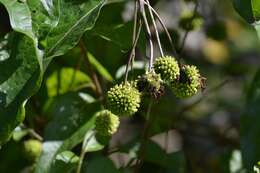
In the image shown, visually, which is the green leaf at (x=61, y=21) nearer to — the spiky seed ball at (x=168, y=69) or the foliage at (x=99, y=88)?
the foliage at (x=99, y=88)

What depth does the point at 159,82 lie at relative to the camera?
1780 mm

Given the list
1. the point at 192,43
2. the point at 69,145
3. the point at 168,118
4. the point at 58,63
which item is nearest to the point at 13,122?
the point at 69,145

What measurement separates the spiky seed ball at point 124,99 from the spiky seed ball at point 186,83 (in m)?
0.11

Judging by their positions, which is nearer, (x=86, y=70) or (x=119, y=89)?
(x=119, y=89)

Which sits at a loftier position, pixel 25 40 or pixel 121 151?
pixel 25 40

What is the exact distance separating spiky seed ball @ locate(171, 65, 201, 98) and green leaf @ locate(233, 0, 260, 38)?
197 millimetres

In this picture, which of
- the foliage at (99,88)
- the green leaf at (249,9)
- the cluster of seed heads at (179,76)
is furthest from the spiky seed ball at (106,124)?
the green leaf at (249,9)

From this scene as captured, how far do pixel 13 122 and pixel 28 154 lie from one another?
0.64 m

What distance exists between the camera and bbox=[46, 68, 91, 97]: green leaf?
2428mm

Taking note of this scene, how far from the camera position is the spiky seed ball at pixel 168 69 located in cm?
180

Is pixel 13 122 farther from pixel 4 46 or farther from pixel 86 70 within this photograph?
pixel 86 70

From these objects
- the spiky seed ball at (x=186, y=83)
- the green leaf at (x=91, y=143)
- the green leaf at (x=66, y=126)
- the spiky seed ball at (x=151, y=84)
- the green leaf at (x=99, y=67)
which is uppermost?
the spiky seed ball at (x=151, y=84)

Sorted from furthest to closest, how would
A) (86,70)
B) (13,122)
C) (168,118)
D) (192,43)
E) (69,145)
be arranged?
1. (192,43)
2. (168,118)
3. (86,70)
4. (69,145)
5. (13,122)

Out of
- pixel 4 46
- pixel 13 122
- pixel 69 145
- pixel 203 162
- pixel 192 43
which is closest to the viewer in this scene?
pixel 13 122
